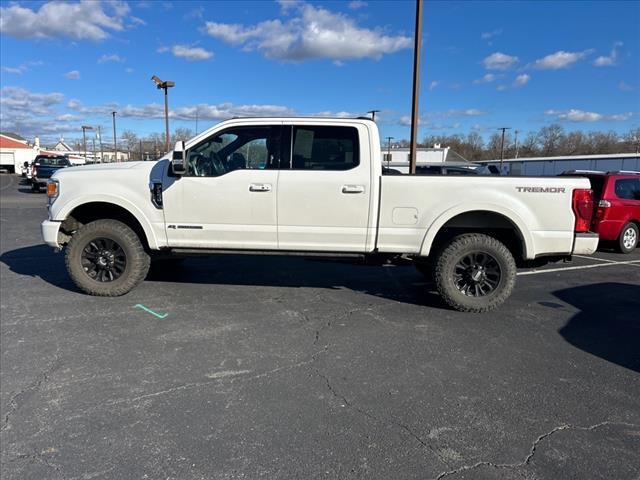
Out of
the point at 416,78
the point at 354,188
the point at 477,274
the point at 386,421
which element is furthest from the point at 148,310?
the point at 416,78

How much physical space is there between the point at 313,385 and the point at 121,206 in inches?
133

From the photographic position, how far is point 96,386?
3.30 meters

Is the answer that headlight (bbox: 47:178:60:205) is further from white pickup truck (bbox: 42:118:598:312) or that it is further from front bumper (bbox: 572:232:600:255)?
front bumper (bbox: 572:232:600:255)

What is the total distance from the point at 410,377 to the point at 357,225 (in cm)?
201

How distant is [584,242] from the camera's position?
4.86m

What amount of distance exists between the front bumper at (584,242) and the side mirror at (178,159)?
14.7 feet

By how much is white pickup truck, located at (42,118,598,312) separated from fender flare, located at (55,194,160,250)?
0.01 meters

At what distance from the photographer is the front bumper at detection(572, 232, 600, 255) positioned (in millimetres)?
4848

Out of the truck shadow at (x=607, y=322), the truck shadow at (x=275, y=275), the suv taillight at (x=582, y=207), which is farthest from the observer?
the truck shadow at (x=275, y=275)

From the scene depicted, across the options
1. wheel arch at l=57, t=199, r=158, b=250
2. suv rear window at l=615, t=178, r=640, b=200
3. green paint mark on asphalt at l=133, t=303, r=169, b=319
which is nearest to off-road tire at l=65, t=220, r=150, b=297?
wheel arch at l=57, t=199, r=158, b=250

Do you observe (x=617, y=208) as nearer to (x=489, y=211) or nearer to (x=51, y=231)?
(x=489, y=211)

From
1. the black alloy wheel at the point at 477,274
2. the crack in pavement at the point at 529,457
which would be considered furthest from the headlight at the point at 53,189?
the crack in pavement at the point at 529,457

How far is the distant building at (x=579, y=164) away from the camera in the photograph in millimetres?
45219

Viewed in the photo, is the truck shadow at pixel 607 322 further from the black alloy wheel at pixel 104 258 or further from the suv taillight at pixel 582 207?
the black alloy wheel at pixel 104 258
